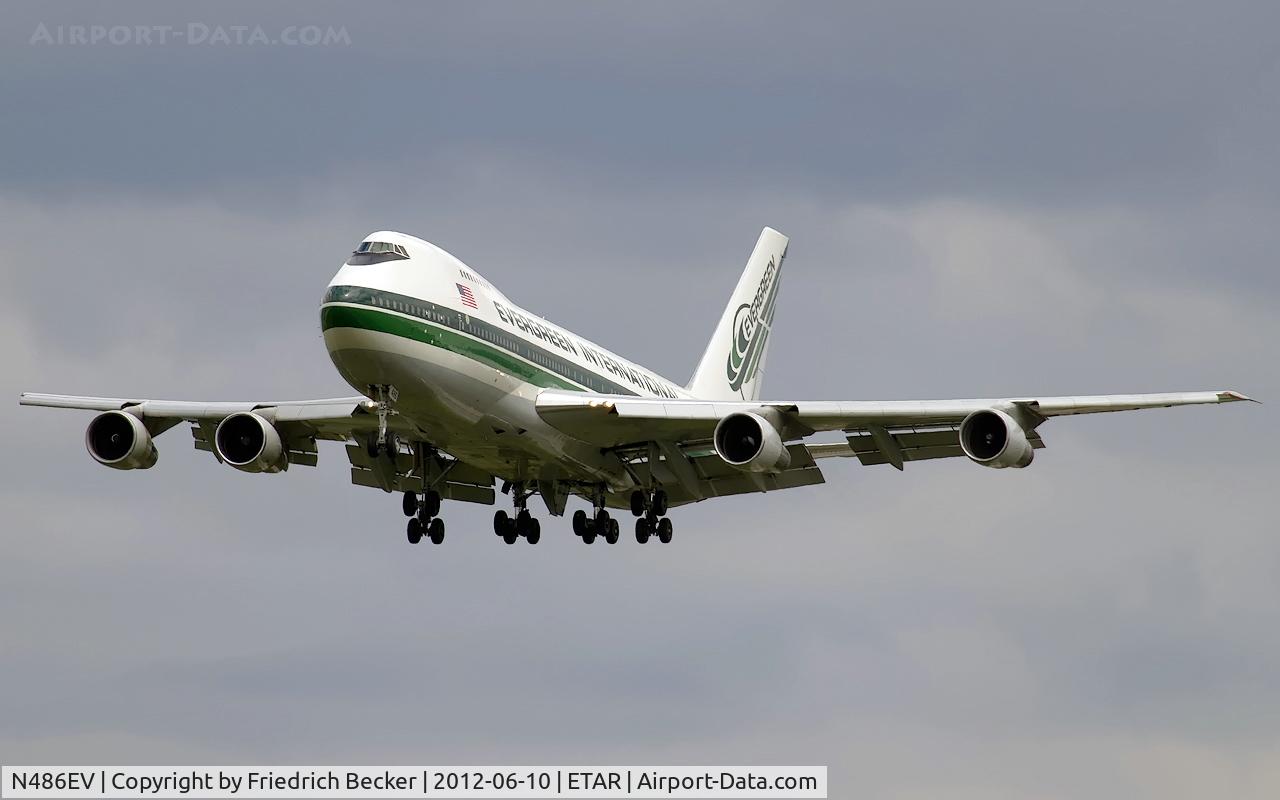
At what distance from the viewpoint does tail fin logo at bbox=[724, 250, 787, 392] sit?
66562mm

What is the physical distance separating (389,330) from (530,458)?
832 centimetres

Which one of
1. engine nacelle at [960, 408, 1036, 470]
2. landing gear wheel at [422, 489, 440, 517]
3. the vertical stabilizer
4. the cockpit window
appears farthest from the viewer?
the vertical stabilizer

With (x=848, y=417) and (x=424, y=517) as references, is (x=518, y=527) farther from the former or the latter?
(x=848, y=417)

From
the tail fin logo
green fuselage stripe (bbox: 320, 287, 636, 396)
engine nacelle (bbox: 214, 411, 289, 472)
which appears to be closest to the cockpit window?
green fuselage stripe (bbox: 320, 287, 636, 396)

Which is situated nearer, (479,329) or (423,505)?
(479,329)

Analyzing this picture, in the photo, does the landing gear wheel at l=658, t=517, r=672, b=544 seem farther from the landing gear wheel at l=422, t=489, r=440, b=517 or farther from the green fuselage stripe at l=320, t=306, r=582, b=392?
the green fuselage stripe at l=320, t=306, r=582, b=392

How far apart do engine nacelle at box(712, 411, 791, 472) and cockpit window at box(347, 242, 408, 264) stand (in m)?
9.18

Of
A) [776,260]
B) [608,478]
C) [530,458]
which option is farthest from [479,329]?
[776,260]

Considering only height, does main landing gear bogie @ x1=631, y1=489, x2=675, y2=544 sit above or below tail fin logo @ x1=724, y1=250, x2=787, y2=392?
below

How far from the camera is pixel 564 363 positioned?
162 feet

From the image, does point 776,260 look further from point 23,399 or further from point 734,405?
point 23,399

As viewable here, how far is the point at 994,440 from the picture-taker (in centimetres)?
4516

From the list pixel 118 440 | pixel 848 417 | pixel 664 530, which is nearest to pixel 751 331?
pixel 664 530

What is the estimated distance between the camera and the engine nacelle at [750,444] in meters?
46.3
